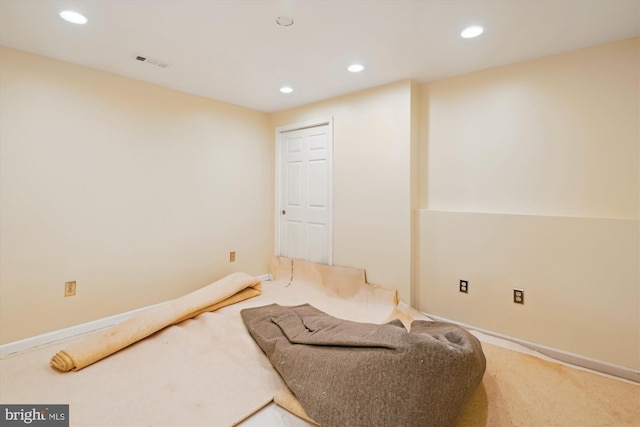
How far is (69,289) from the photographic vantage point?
2.73 metres

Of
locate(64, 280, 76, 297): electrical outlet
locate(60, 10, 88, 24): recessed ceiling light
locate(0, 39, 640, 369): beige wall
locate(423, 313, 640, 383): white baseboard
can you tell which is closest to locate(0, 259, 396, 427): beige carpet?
locate(64, 280, 76, 297): electrical outlet

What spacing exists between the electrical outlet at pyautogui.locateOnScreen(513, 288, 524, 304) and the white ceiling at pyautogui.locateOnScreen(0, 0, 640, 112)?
1979 millimetres

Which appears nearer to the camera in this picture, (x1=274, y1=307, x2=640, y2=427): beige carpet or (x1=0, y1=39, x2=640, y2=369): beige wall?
(x1=274, y1=307, x2=640, y2=427): beige carpet

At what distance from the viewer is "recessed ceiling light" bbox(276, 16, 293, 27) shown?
78.8 inches

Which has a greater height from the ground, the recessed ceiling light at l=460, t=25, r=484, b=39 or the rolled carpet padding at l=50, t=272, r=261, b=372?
the recessed ceiling light at l=460, t=25, r=484, b=39

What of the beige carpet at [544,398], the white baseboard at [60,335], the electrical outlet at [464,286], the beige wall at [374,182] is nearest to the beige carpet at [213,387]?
the beige carpet at [544,398]

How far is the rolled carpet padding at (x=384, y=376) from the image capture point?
56.9 inches

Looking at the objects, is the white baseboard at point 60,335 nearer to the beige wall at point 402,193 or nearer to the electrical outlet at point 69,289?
the beige wall at point 402,193

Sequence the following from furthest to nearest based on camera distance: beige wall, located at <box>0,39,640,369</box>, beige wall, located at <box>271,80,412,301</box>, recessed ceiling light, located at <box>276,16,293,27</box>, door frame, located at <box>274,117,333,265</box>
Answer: door frame, located at <box>274,117,333,265</box>
beige wall, located at <box>271,80,412,301</box>
beige wall, located at <box>0,39,640,369</box>
recessed ceiling light, located at <box>276,16,293,27</box>

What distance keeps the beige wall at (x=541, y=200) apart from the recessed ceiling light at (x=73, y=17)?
9.62ft

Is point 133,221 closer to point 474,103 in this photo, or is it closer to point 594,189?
point 474,103

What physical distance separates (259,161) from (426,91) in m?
2.34

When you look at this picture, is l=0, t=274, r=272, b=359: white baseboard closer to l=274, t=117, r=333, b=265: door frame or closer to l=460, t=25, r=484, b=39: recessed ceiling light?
l=274, t=117, r=333, b=265: door frame

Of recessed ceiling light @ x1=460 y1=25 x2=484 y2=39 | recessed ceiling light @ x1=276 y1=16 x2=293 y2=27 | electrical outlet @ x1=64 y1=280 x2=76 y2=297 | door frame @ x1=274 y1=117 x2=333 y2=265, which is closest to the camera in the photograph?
recessed ceiling light @ x1=276 y1=16 x2=293 y2=27
